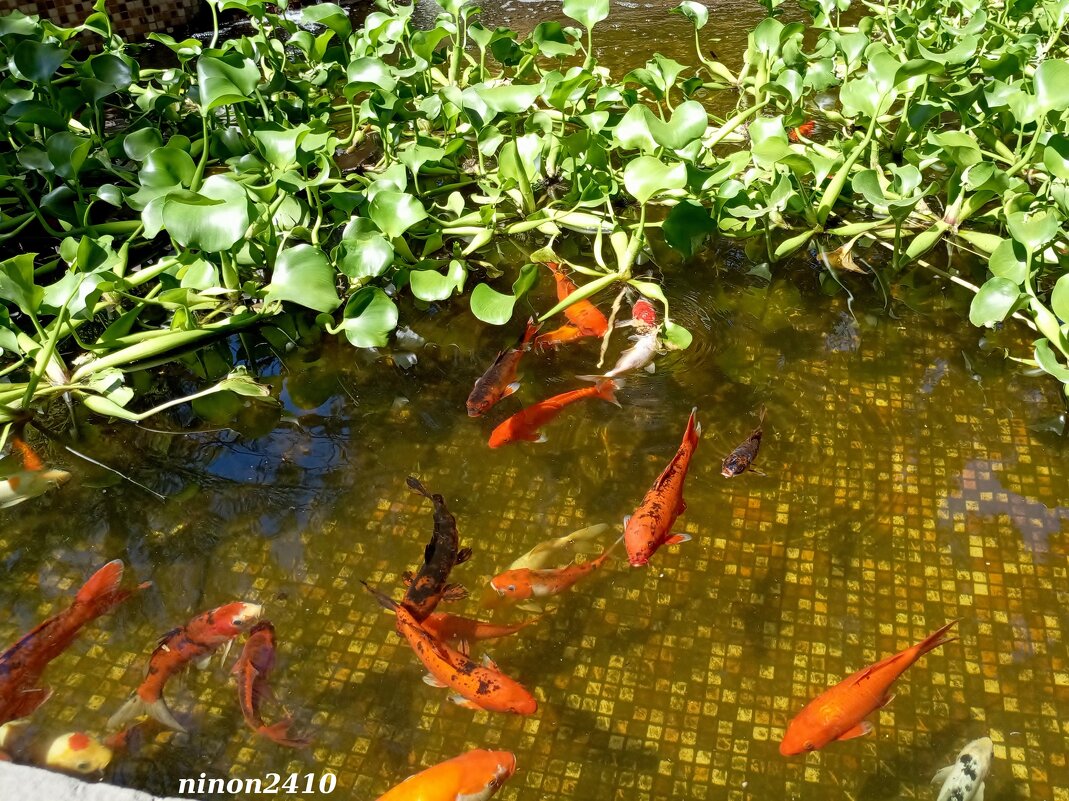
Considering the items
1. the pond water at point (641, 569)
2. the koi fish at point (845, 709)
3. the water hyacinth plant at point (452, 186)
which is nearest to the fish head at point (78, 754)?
→ the pond water at point (641, 569)

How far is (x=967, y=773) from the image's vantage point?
1388 mm

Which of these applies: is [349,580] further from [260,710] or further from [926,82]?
[926,82]

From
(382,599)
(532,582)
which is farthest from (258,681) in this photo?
(532,582)

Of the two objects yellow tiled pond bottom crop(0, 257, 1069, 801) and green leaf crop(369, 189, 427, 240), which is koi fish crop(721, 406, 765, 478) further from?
green leaf crop(369, 189, 427, 240)

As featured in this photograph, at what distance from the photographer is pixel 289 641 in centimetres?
166

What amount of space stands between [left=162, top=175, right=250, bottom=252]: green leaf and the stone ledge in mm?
1146

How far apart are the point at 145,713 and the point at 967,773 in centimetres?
143

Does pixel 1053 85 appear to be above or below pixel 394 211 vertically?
above

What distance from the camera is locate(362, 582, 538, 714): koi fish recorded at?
4.80 feet

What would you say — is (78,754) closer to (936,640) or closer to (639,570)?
(639,570)

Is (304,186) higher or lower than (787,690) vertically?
higher

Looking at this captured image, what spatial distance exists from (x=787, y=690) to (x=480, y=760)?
58 centimetres

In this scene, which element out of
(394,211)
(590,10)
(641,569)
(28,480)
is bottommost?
(28,480)


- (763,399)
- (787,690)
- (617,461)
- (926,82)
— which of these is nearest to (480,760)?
(787,690)
